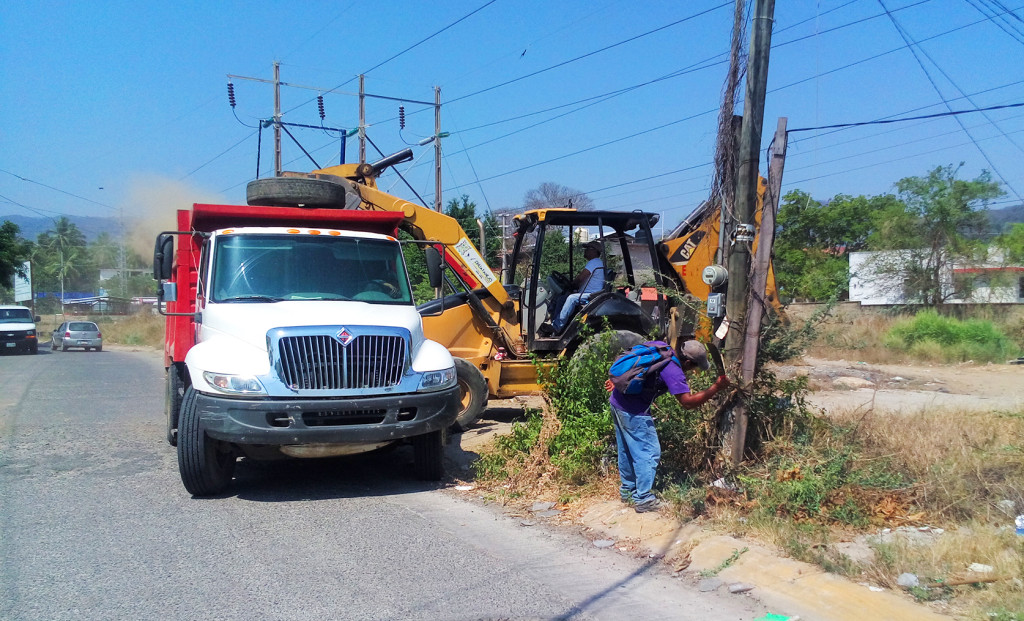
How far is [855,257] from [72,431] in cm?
3115

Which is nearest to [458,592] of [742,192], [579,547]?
[579,547]

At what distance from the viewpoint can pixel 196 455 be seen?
6938 millimetres

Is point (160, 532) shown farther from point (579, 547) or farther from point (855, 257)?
point (855, 257)

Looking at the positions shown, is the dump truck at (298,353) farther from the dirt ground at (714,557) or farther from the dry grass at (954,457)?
the dry grass at (954,457)

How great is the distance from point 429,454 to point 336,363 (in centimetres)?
142

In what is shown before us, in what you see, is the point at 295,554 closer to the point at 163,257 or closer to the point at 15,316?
the point at 163,257

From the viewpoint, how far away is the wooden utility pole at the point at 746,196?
6.36m

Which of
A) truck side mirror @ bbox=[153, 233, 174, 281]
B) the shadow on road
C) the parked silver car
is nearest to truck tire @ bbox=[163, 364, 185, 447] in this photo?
the shadow on road

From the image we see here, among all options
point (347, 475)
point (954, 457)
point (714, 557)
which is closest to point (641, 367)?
point (714, 557)

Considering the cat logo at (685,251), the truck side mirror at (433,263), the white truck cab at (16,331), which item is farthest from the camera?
the white truck cab at (16,331)

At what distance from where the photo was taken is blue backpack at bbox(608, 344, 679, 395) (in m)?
6.28

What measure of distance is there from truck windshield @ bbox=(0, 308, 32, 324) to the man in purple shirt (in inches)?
1265

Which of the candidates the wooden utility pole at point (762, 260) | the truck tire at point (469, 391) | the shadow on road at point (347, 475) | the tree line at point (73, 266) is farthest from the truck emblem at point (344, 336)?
the tree line at point (73, 266)

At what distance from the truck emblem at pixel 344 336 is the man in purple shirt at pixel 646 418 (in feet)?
7.46
